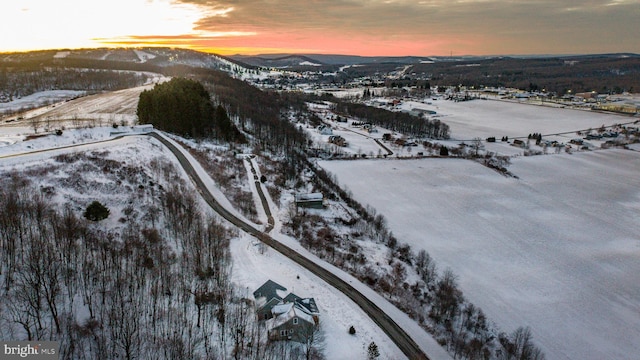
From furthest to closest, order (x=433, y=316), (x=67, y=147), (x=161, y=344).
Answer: (x=67, y=147) → (x=433, y=316) → (x=161, y=344)

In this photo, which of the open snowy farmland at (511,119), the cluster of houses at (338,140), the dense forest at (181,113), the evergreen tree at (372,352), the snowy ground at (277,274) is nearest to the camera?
the evergreen tree at (372,352)

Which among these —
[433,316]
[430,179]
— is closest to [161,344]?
[433,316]

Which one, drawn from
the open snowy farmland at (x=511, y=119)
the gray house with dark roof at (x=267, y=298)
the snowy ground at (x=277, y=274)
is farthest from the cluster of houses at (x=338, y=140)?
the gray house with dark roof at (x=267, y=298)

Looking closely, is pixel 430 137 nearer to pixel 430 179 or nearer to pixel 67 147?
pixel 430 179

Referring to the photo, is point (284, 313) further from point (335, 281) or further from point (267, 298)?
point (335, 281)

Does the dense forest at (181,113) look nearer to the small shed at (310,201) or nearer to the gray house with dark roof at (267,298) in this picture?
the small shed at (310,201)

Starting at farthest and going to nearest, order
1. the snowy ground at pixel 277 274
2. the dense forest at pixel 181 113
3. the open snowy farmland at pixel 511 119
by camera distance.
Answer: the open snowy farmland at pixel 511 119, the dense forest at pixel 181 113, the snowy ground at pixel 277 274

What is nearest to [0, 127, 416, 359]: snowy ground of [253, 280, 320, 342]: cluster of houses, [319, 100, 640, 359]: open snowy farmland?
[253, 280, 320, 342]: cluster of houses

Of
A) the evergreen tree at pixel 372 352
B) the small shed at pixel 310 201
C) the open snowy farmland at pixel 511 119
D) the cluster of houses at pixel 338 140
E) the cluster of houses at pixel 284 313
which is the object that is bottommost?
the evergreen tree at pixel 372 352
